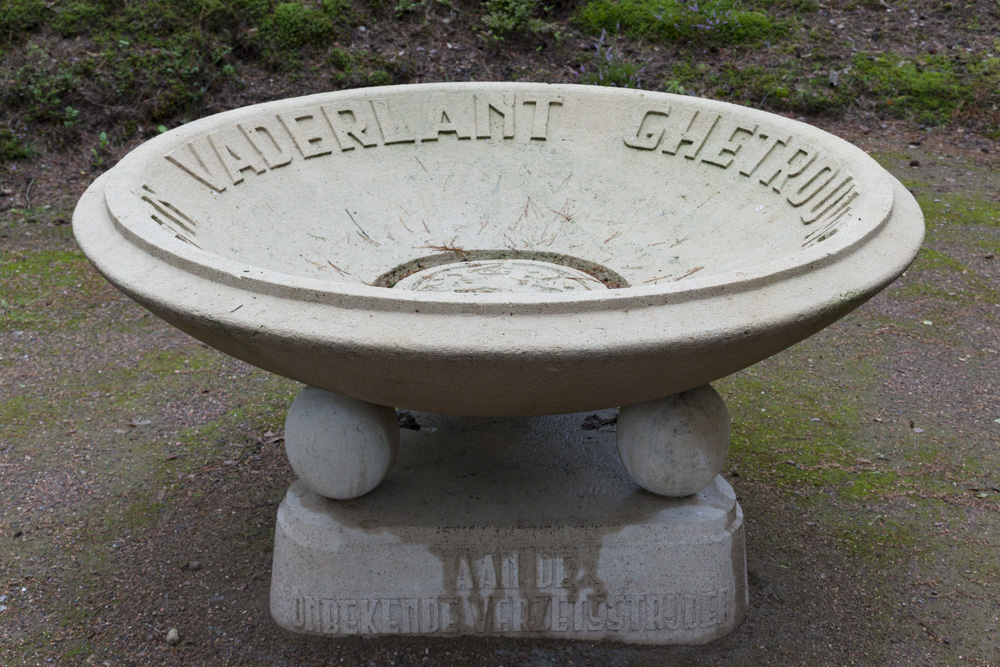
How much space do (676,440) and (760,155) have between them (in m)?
1.03

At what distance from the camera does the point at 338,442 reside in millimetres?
2043

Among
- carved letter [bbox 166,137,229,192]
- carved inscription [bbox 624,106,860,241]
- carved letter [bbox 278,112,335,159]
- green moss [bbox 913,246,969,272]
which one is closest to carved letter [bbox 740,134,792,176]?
carved inscription [bbox 624,106,860,241]

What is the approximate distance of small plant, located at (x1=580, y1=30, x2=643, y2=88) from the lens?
543 cm

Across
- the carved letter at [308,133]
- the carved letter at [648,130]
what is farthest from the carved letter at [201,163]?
the carved letter at [648,130]

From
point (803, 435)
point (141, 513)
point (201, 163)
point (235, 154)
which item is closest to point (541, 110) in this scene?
point (235, 154)

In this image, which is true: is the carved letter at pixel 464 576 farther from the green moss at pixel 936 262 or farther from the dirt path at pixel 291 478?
the green moss at pixel 936 262

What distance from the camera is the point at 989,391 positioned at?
333 centimetres

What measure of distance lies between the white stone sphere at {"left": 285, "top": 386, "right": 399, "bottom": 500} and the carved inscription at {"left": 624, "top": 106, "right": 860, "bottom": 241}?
43.4 inches

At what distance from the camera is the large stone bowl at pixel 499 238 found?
5.21 ft

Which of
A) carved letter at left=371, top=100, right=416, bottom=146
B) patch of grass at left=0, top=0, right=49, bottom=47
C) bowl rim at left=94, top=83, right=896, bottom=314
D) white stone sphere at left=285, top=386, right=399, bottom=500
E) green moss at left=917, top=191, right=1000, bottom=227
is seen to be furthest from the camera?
patch of grass at left=0, top=0, right=49, bottom=47

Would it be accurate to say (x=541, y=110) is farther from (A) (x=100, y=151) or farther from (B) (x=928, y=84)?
(B) (x=928, y=84)

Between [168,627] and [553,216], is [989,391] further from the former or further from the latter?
[168,627]

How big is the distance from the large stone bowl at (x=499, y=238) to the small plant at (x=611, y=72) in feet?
8.32

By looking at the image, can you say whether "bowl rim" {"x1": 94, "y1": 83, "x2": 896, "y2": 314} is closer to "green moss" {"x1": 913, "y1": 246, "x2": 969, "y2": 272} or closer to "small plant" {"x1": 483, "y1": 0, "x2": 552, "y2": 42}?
"green moss" {"x1": 913, "y1": 246, "x2": 969, "y2": 272}
